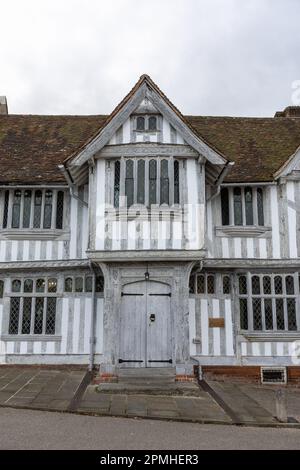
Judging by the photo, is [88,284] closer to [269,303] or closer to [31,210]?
[31,210]

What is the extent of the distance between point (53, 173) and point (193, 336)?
6398 millimetres

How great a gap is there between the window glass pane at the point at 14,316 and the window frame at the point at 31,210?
86.2 inches

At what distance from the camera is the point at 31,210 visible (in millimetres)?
12875

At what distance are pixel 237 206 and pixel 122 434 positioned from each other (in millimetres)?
8047

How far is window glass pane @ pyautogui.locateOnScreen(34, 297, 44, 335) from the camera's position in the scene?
12547mm

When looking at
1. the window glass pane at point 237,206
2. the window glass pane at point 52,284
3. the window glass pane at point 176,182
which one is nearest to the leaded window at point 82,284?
the window glass pane at point 52,284

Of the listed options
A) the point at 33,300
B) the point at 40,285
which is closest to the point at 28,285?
the point at 40,285

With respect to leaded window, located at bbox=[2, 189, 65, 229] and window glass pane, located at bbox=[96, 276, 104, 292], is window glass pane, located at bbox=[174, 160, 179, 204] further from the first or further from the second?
leaded window, located at bbox=[2, 189, 65, 229]

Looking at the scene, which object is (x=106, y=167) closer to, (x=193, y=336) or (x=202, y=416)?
(x=193, y=336)

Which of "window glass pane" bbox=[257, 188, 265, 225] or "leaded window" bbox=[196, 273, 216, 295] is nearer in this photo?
"leaded window" bbox=[196, 273, 216, 295]

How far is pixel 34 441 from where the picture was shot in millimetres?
6203

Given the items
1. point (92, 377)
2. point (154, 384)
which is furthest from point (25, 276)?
point (154, 384)

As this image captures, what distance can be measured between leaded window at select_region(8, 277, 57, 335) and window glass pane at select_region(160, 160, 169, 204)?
14.0 ft

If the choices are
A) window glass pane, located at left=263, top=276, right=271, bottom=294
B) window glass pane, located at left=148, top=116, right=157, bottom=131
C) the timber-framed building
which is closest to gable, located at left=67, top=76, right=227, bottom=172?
the timber-framed building
